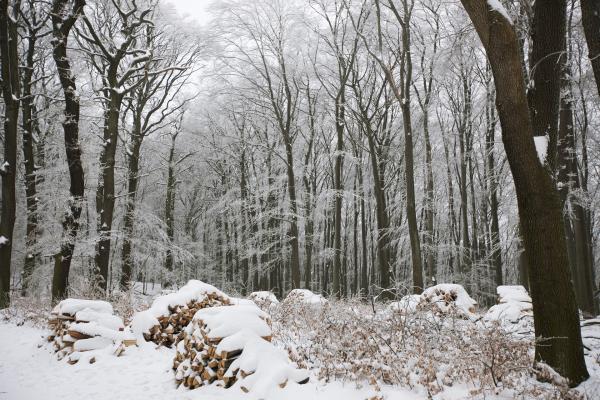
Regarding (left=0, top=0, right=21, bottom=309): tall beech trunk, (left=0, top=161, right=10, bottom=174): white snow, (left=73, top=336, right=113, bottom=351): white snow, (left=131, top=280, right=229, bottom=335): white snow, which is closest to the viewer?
(left=73, top=336, right=113, bottom=351): white snow

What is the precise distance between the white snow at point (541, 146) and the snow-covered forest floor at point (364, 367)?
1.97 m

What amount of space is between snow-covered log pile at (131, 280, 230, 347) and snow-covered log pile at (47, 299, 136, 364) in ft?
0.92

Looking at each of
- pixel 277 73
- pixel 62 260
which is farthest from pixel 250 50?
pixel 62 260

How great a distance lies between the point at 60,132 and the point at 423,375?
1791 cm

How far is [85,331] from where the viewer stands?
651 cm

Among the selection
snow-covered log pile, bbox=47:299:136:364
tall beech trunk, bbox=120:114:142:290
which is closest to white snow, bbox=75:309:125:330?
snow-covered log pile, bbox=47:299:136:364

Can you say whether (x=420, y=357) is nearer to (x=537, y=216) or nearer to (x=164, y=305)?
(x=537, y=216)

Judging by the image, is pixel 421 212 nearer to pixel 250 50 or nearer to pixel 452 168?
pixel 452 168

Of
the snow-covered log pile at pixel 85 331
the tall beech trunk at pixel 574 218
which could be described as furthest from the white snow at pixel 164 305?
the tall beech trunk at pixel 574 218

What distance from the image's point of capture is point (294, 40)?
16.1 meters

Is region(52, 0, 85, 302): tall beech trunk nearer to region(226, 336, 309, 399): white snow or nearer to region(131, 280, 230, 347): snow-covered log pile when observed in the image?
region(131, 280, 230, 347): snow-covered log pile

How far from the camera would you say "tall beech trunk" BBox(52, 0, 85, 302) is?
1042 cm

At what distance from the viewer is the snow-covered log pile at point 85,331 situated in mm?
6426

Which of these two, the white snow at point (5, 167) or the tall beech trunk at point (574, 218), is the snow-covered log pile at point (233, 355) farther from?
the tall beech trunk at point (574, 218)
